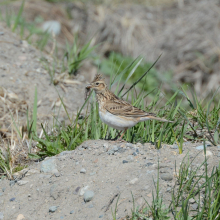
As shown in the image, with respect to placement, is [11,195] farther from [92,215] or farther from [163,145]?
[163,145]

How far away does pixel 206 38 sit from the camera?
37.7 feet

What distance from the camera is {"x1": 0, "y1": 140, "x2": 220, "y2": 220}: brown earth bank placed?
3.71 metres

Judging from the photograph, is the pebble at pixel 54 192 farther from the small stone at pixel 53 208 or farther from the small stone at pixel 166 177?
the small stone at pixel 166 177

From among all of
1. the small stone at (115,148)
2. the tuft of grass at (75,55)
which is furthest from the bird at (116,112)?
the tuft of grass at (75,55)

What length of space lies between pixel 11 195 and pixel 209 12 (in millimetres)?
10085

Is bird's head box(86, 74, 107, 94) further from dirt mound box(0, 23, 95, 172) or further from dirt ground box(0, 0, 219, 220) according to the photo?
dirt mound box(0, 23, 95, 172)

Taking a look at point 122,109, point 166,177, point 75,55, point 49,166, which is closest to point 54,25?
point 75,55

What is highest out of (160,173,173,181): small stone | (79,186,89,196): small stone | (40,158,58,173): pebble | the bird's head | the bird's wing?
the bird's head

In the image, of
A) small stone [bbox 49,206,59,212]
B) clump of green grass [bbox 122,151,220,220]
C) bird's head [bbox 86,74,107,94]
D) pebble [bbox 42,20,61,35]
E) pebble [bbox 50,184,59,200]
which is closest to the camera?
clump of green grass [bbox 122,151,220,220]

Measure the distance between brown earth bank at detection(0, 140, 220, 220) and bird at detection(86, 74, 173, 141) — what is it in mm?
283

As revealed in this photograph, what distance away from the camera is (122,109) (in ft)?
16.2

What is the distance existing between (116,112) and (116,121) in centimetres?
23

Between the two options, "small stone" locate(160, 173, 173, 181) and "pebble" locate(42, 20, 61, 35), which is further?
"pebble" locate(42, 20, 61, 35)

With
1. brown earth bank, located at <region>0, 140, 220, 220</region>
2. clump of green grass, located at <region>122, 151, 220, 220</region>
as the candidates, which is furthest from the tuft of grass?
clump of green grass, located at <region>122, 151, 220, 220</region>
